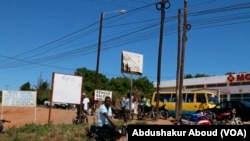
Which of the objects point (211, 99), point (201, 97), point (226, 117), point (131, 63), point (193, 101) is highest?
point (131, 63)

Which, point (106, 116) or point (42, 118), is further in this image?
point (42, 118)

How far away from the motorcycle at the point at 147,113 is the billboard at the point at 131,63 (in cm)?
317

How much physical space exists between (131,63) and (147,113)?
4.58 metres

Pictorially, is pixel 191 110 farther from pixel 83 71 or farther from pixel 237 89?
pixel 83 71

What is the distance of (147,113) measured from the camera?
105 ft

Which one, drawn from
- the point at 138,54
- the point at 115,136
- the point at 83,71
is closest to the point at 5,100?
the point at 138,54

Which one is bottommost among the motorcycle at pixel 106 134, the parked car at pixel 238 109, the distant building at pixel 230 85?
the motorcycle at pixel 106 134

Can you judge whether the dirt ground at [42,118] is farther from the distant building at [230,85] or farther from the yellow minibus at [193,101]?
the distant building at [230,85]

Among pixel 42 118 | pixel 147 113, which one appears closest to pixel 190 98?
pixel 147 113

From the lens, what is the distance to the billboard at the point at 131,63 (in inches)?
1112

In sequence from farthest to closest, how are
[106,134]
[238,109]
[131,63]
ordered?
[238,109]
[131,63]
[106,134]

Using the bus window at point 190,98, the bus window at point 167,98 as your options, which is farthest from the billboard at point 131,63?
the bus window at point 167,98

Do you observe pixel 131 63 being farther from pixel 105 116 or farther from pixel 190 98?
pixel 105 116

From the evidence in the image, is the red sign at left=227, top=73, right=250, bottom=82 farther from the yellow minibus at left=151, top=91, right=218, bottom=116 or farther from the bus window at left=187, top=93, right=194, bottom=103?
the bus window at left=187, top=93, right=194, bottom=103
